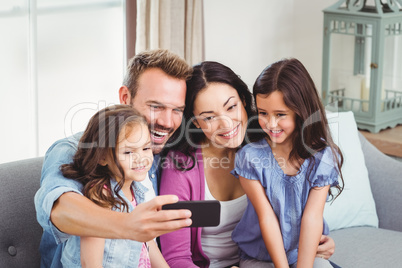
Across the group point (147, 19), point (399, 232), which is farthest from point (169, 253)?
point (147, 19)

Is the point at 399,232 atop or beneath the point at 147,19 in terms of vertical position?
beneath

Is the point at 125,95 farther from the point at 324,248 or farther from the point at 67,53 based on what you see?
the point at 67,53

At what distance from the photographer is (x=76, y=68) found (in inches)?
118

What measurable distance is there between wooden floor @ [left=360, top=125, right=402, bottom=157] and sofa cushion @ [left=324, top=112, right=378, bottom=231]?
854mm

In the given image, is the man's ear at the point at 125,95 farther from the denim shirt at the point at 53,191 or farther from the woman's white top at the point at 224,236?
the woman's white top at the point at 224,236

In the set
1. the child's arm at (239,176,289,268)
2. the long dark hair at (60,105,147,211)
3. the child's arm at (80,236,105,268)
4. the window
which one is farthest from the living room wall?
the child's arm at (80,236,105,268)

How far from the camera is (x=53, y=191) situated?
1.34 metres

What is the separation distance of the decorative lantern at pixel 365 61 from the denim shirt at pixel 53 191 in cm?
182

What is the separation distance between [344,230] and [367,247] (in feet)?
0.48

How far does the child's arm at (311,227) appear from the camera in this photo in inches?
68.4

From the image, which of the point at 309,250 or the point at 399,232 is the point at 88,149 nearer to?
the point at 309,250

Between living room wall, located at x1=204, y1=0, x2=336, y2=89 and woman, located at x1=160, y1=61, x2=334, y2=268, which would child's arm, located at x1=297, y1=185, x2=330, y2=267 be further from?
living room wall, located at x1=204, y1=0, x2=336, y2=89

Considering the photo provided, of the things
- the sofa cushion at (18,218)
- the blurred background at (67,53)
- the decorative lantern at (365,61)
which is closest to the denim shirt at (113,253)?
the sofa cushion at (18,218)

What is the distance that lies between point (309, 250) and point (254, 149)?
340mm
